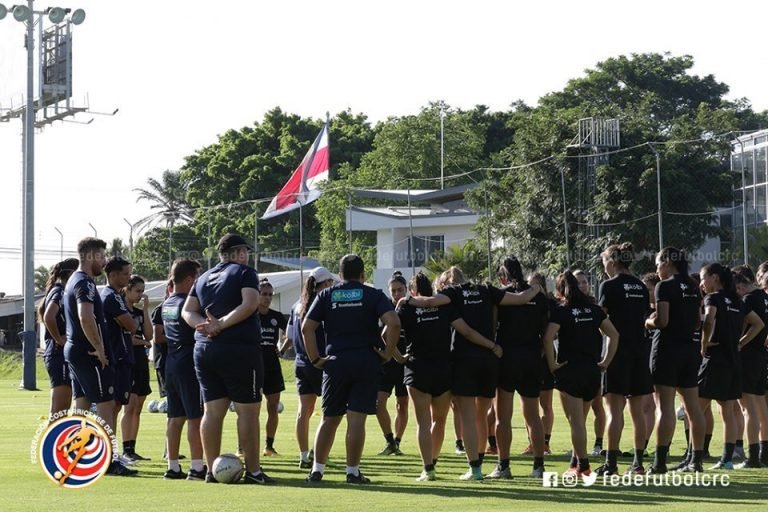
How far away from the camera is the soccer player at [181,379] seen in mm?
11820

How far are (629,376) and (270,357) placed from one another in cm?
438

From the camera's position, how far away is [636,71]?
80.9 m

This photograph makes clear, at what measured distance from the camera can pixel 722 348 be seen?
1312 centimetres

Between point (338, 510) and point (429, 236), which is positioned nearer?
point (338, 510)

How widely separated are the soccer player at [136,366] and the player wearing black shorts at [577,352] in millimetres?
4879

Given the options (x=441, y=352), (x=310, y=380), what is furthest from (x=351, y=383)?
(x=310, y=380)

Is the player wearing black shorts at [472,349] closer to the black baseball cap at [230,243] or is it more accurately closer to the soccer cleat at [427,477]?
the soccer cleat at [427,477]

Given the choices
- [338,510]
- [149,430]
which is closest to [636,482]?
[338,510]

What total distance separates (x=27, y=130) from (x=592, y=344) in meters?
28.5

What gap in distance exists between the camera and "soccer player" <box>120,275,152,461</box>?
14.1 metres

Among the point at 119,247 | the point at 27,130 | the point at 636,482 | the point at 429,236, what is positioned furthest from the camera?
the point at 119,247

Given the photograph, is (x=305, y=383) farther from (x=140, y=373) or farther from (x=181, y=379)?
(x=181, y=379)

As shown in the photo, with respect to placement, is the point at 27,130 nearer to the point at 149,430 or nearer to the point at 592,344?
the point at 149,430

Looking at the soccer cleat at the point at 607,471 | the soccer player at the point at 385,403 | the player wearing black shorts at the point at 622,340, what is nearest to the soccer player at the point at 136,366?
the soccer player at the point at 385,403
